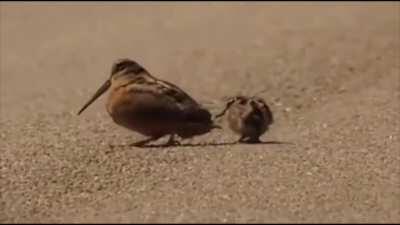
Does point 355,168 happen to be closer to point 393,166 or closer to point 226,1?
point 393,166

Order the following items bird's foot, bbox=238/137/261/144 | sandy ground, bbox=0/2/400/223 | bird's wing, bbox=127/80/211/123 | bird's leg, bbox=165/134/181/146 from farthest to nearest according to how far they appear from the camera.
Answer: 1. bird's foot, bbox=238/137/261/144
2. bird's leg, bbox=165/134/181/146
3. bird's wing, bbox=127/80/211/123
4. sandy ground, bbox=0/2/400/223

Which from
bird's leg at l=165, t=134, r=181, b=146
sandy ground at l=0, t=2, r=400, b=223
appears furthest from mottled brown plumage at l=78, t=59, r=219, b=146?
sandy ground at l=0, t=2, r=400, b=223

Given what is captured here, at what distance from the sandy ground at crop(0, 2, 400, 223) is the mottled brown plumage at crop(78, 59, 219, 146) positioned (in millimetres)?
182

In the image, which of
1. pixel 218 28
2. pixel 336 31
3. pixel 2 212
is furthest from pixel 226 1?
A: pixel 2 212

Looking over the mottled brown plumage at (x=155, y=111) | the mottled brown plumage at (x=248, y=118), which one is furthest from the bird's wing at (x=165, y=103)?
the mottled brown plumage at (x=248, y=118)

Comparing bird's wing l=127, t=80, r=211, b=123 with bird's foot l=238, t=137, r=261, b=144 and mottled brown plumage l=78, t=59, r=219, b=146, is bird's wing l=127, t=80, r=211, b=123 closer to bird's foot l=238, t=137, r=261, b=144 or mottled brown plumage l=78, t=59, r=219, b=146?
mottled brown plumage l=78, t=59, r=219, b=146

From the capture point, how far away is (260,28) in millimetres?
14703

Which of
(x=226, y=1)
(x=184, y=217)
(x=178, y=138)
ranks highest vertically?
(x=184, y=217)

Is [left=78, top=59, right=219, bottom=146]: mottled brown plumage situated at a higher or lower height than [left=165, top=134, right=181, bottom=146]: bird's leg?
higher

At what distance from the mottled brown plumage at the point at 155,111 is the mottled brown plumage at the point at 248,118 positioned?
10.4 inches

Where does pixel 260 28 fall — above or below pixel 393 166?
below

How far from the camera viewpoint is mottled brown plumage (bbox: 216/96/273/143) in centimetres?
860

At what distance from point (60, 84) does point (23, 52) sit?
2093 mm

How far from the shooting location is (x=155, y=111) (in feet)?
27.0
